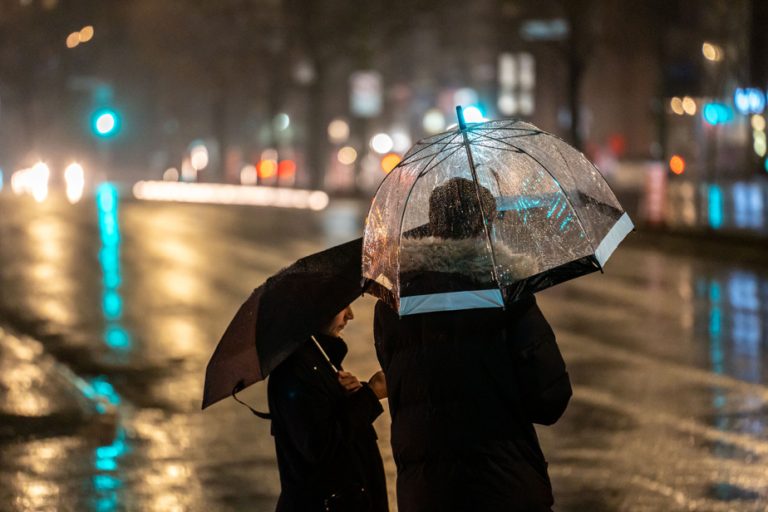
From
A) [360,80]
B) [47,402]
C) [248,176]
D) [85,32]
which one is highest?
[360,80]

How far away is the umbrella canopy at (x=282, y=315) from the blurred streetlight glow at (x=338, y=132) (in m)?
66.5

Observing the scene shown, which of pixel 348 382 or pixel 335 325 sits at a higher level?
pixel 335 325

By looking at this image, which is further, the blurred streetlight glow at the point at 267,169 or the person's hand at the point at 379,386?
the blurred streetlight glow at the point at 267,169

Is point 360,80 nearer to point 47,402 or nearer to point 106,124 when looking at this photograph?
point 106,124

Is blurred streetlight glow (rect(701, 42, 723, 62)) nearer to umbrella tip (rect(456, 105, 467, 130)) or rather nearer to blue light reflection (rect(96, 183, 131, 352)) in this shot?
blue light reflection (rect(96, 183, 131, 352))

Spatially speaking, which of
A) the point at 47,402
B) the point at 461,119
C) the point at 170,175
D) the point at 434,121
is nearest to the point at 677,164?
the point at 47,402

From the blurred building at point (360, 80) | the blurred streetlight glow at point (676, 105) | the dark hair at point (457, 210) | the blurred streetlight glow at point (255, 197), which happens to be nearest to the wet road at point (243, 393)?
the dark hair at point (457, 210)

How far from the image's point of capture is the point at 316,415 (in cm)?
387

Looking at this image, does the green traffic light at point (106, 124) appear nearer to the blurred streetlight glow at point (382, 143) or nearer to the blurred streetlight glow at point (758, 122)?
the blurred streetlight glow at point (758, 122)

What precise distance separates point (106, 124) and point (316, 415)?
15.4 m

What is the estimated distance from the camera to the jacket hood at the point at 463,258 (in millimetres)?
3631

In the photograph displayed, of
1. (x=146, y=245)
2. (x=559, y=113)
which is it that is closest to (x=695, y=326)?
(x=146, y=245)

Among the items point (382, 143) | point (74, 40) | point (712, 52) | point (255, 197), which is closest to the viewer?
point (74, 40)

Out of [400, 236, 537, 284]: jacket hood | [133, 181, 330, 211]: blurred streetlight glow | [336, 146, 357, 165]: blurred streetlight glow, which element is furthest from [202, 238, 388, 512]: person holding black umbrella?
[336, 146, 357, 165]: blurred streetlight glow
